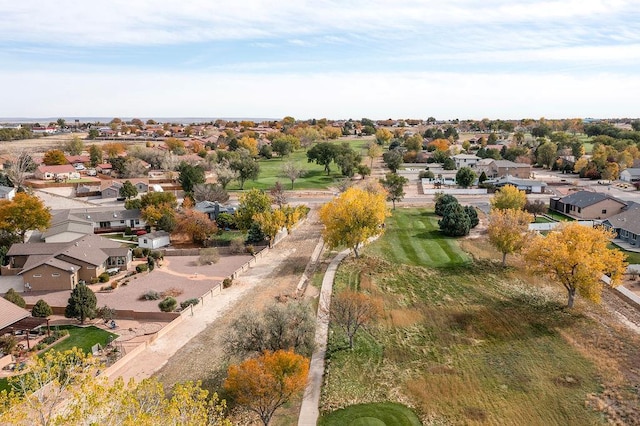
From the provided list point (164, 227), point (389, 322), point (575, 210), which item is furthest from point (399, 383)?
point (575, 210)

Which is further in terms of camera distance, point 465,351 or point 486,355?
point 465,351

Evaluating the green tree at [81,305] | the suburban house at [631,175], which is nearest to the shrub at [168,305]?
the green tree at [81,305]

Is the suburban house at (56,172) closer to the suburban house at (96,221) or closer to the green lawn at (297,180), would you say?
the green lawn at (297,180)

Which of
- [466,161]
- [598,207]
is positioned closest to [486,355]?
[598,207]

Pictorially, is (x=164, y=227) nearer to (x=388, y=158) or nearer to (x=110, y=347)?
(x=110, y=347)

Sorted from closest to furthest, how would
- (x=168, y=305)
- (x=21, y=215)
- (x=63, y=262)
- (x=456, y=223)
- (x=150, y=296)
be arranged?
(x=168, y=305), (x=150, y=296), (x=63, y=262), (x=21, y=215), (x=456, y=223)

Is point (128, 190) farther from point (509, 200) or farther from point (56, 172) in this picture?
point (509, 200)

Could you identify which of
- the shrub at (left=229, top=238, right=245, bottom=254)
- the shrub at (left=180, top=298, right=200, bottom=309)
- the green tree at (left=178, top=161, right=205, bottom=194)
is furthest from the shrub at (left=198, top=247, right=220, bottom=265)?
the green tree at (left=178, top=161, right=205, bottom=194)
